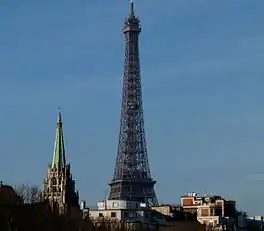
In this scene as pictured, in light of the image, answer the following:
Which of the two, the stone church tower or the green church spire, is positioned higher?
the green church spire

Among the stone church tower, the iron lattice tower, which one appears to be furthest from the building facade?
the stone church tower

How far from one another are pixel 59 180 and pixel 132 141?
3226 cm

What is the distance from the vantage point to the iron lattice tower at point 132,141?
141750 millimetres

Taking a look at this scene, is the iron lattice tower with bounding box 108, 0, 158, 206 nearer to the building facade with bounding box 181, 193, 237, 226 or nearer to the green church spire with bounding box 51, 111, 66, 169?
the building facade with bounding box 181, 193, 237, 226

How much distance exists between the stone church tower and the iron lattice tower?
62.9 feet

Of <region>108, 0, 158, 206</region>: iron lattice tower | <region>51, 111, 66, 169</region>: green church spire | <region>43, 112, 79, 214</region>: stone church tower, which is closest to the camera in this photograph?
<region>43, 112, 79, 214</region>: stone church tower

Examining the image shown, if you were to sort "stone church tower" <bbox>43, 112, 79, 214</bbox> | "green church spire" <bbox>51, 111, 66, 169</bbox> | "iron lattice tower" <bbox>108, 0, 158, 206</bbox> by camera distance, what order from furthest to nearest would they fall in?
"iron lattice tower" <bbox>108, 0, 158, 206</bbox> < "green church spire" <bbox>51, 111, 66, 169</bbox> < "stone church tower" <bbox>43, 112, 79, 214</bbox>

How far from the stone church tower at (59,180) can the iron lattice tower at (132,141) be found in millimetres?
19180

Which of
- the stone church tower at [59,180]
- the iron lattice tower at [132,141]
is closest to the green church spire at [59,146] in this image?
the stone church tower at [59,180]

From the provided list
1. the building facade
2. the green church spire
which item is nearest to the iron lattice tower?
the building facade

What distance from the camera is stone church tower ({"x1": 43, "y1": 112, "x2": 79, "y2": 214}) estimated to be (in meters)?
114

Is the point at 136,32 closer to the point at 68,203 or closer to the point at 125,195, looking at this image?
the point at 125,195

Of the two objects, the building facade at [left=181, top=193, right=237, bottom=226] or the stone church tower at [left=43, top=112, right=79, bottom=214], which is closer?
the stone church tower at [left=43, top=112, right=79, bottom=214]

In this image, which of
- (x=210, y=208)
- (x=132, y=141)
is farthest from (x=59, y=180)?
(x=132, y=141)
